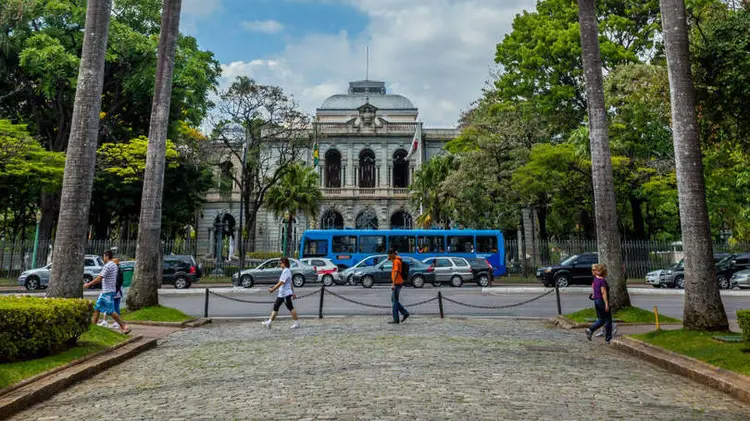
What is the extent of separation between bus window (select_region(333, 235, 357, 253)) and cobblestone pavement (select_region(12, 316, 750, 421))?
21.9 meters

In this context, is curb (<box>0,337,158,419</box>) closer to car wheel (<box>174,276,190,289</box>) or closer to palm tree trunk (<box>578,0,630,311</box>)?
palm tree trunk (<box>578,0,630,311</box>)

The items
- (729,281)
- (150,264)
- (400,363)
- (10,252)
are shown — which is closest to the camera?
(400,363)

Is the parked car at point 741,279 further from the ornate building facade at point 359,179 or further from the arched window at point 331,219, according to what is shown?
the arched window at point 331,219

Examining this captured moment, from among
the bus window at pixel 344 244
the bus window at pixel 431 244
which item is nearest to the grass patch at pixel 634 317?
the bus window at pixel 431 244

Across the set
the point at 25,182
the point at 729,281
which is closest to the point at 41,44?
the point at 25,182

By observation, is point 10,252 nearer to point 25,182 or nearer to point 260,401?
point 25,182

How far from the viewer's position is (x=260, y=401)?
18.8 ft

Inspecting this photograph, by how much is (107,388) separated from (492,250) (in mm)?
27333

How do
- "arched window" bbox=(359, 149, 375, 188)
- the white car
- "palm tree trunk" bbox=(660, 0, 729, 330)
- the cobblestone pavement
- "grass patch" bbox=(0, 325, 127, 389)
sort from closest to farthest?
the cobblestone pavement → "grass patch" bbox=(0, 325, 127, 389) → "palm tree trunk" bbox=(660, 0, 729, 330) → the white car → "arched window" bbox=(359, 149, 375, 188)

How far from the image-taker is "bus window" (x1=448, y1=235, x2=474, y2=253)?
32.1 meters

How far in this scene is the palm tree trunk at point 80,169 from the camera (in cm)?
975

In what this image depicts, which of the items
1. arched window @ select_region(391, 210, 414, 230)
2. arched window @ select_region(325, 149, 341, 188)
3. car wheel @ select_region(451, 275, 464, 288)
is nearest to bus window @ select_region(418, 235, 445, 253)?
car wheel @ select_region(451, 275, 464, 288)

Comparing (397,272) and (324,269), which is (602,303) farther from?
(324,269)

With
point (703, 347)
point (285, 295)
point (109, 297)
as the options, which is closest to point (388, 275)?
point (285, 295)
